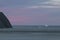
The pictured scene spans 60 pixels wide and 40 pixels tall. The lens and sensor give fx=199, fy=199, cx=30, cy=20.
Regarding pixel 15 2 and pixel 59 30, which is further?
pixel 15 2

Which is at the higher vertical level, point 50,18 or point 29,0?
point 29,0

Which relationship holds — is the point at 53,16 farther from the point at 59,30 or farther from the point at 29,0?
the point at 59,30

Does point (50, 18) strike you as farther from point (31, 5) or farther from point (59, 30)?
point (59, 30)

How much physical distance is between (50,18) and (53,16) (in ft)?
0.32

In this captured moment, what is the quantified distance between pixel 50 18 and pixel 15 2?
33.0 inches

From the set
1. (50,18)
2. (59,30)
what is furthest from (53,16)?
(59,30)

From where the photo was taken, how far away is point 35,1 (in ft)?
14.4

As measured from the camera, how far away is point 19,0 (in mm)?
4383
